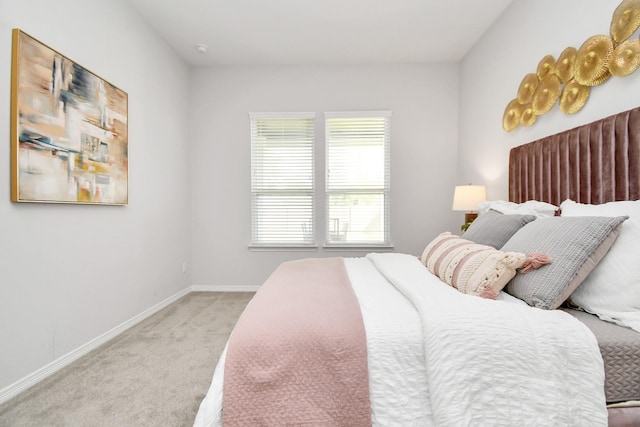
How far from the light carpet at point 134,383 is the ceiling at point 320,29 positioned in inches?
111

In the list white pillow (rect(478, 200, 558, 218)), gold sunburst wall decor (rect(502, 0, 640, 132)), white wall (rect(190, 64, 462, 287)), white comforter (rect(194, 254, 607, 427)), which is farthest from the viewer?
white wall (rect(190, 64, 462, 287))

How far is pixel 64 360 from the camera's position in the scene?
2076mm

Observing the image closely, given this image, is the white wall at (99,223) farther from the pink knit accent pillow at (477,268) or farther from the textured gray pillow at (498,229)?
the textured gray pillow at (498,229)

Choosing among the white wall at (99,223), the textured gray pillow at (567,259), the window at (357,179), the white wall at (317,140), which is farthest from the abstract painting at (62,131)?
the textured gray pillow at (567,259)

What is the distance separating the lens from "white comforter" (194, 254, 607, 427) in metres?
0.97

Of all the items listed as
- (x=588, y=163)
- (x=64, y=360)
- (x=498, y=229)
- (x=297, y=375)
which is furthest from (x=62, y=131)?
(x=588, y=163)

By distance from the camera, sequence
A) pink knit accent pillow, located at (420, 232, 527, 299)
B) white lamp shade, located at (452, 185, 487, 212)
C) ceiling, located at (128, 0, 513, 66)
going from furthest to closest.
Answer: white lamp shade, located at (452, 185, 487, 212)
ceiling, located at (128, 0, 513, 66)
pink knit accent pillow, located at (420, 232, 527, 299)

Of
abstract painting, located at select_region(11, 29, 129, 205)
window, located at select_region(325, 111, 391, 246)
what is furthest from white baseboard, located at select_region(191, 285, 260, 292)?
abstract painting, located at select_region(11, 29, 129, 205)

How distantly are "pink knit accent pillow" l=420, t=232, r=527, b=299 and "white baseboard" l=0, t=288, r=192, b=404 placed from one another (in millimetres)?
2389

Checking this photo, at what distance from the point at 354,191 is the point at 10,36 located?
3151mm

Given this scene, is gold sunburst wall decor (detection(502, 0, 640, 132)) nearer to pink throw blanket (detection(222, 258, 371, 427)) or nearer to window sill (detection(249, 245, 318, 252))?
pink throw blanket (detection(222, 258, 371, 427))

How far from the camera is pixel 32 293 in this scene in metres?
1.87

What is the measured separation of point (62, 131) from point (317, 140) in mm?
2552

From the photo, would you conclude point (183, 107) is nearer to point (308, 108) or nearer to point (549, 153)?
point (308, 108)
